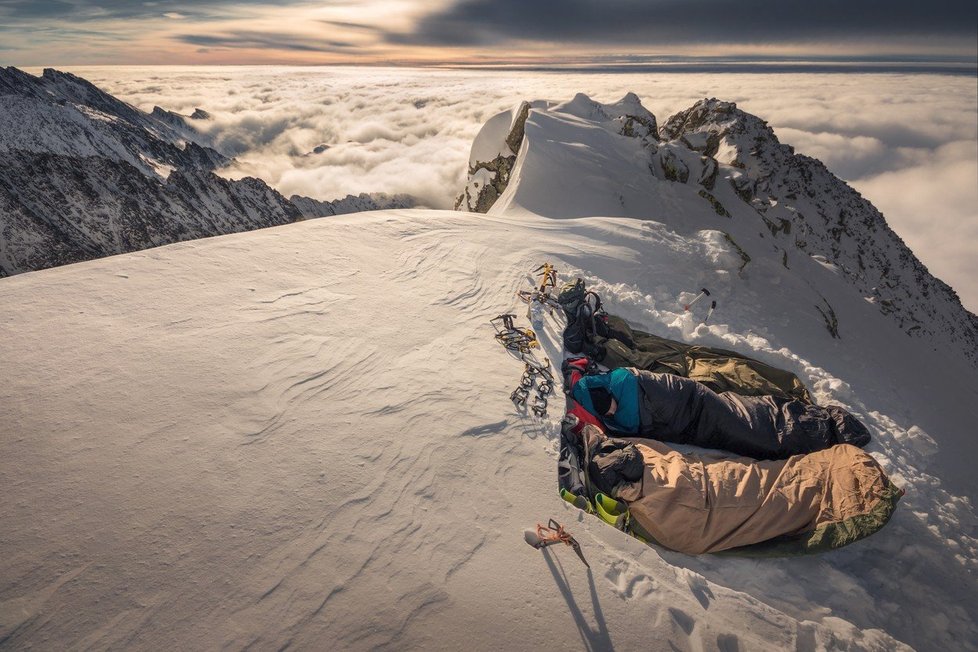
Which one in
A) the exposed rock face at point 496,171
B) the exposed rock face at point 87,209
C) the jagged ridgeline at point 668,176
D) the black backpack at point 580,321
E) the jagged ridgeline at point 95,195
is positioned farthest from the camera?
the jagged ridgeline at point 95,195

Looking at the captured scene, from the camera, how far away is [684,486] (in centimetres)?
371

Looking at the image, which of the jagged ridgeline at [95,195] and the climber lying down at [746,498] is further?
the jagged ridgeline at [95,195]

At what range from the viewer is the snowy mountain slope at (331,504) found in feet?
9.09

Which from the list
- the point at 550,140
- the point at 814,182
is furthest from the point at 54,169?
the point at 814,182

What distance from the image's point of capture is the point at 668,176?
19156 mm

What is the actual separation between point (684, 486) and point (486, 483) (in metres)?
1.78

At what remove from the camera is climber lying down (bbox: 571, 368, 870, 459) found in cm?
466

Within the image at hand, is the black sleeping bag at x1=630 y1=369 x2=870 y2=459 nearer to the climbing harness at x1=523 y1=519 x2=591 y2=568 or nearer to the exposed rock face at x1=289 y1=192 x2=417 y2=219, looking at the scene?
the climbing harness at x1=523 y1=519 x2=591 y2=568

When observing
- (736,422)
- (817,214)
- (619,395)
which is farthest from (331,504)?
(817,214)

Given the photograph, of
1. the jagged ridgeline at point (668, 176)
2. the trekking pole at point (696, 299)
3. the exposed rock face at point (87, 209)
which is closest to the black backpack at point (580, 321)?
the trekking pole at point (696, 299)

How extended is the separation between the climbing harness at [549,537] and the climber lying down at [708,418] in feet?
A: 5.82

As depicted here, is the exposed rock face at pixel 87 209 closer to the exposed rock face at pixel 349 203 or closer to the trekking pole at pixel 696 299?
the exposed rock face at pixel 349 203

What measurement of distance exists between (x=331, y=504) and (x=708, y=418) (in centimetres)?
410

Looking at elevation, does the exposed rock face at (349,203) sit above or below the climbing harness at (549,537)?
below
